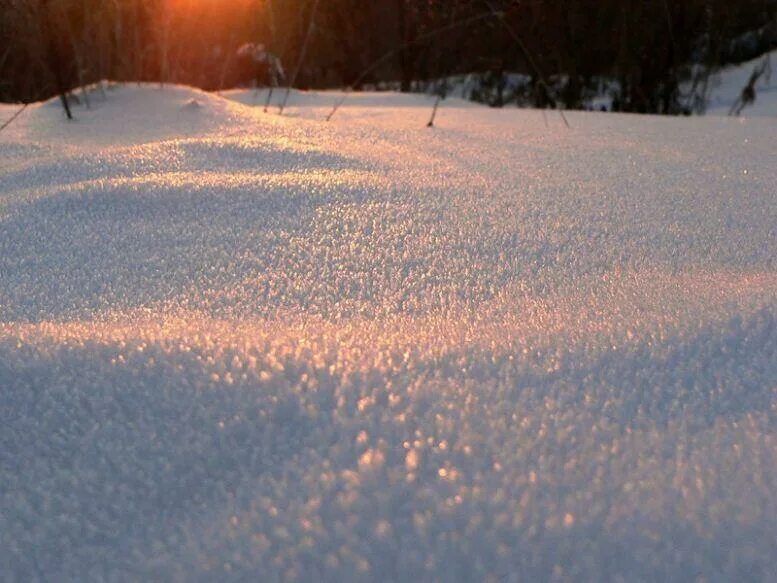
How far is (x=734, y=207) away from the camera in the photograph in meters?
1.01

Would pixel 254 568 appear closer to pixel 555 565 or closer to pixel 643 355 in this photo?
pixel 555 565

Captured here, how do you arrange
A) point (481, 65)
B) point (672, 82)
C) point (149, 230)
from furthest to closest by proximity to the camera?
point (481, 65), point (672, 82), point (149, 230)

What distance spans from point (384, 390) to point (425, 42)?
3.88 metres

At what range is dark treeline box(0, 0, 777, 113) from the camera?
93.7 inches

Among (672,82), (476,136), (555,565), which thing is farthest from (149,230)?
(672,82)

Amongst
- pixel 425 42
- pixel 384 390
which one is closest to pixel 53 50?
pixel 384 390

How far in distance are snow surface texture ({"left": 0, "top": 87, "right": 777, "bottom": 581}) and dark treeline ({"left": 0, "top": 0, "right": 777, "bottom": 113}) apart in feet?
3.19

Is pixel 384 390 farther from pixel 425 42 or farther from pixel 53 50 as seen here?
pixel 425 42

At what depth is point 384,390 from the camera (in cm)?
46

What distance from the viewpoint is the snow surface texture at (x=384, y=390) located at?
13.6 inches

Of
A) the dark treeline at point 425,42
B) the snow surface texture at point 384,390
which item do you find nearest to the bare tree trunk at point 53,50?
the dark treeline at point 425,42

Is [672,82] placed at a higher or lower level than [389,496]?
higher

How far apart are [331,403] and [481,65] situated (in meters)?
4.93

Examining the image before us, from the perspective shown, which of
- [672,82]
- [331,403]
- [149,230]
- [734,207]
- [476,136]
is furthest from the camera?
[672,82]
